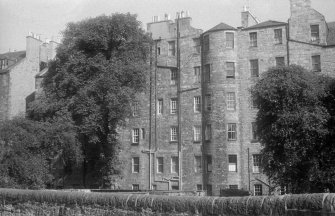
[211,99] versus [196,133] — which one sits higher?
[211,99]

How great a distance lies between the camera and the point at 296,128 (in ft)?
92.7

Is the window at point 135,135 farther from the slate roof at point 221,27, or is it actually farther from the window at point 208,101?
the slate roof at point 221,27

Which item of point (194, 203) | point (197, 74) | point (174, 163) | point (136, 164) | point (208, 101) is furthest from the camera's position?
point (136, 164)

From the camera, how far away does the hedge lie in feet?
33.6

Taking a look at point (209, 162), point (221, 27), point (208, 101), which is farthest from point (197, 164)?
point (221, 27)

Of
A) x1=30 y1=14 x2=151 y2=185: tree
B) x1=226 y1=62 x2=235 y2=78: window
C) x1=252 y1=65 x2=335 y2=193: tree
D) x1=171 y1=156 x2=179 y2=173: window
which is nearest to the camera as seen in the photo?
x1=252 y1=65 x2=335 y2=193: tree

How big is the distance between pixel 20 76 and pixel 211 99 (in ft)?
91.8

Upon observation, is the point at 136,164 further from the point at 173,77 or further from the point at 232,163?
the point at 232,163

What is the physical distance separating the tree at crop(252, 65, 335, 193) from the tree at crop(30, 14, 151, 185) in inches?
652

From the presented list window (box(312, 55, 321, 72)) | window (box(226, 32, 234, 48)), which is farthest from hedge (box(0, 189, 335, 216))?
window (box(312, 55, 321, 72))

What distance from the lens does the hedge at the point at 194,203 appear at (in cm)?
1024

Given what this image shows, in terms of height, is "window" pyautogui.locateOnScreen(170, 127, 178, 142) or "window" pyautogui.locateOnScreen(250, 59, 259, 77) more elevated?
"window" pyautogui.locateOnScreen(250, 59, 259, 77)

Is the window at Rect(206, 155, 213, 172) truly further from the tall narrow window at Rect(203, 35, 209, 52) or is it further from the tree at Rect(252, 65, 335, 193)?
the tree at Rect(252, 65, 335, 193)

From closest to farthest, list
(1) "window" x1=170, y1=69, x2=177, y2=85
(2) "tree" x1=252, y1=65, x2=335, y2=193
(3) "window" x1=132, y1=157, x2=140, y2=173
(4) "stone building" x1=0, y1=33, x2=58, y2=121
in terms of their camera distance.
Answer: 1. (2) "tree" x1=252, y1=65, x2=335, y2=193
2. (1) "window" x1=170, y1=69, x2=177, y2=85
3. (3) "window" x1=132, y1=157, x2=140, y2=173
4. (4) "stone building" x1=0, y1=33, x2=58, y2=121
